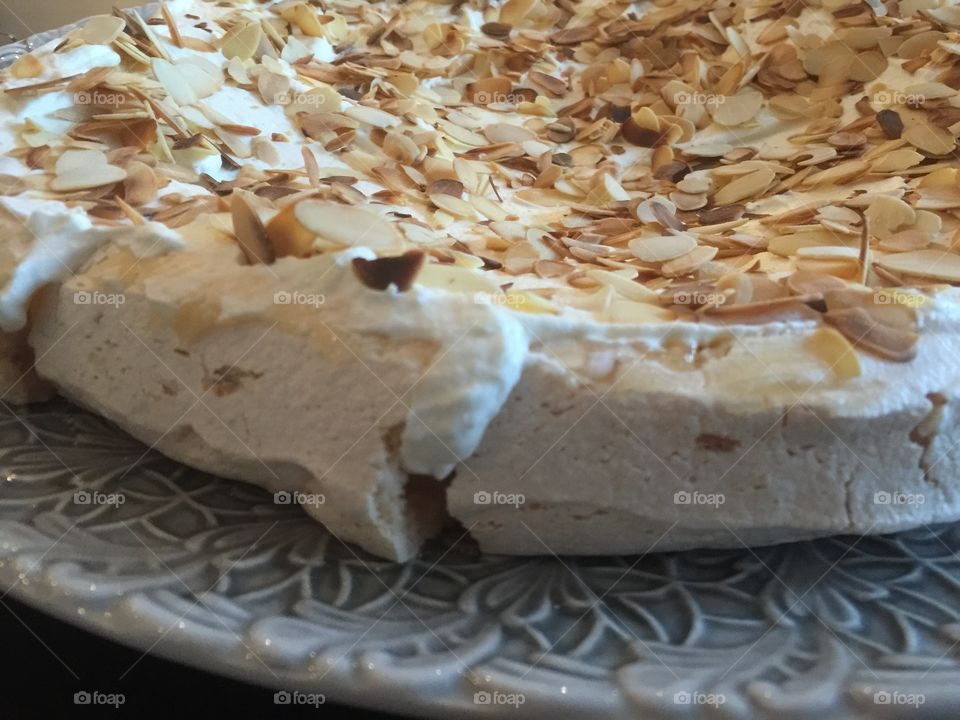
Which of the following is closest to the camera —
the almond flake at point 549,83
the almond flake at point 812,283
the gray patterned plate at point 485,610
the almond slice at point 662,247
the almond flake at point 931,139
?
the gray patterned plate at point 485,610

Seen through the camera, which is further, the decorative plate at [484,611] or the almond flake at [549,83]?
the almond flake at [549,83]

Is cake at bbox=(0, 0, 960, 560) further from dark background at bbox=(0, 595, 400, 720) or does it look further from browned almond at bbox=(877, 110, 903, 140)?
dark background at bbox=(0, 595, 400, 720)

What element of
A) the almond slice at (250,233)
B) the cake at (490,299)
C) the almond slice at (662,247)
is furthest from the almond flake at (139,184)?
the almond slice at (662,247)

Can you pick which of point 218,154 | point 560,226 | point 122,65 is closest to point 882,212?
point 560,226

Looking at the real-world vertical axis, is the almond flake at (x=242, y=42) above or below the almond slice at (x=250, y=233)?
below

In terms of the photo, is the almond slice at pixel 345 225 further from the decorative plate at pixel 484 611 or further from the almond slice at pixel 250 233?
the decorative plate at pixel 484 611

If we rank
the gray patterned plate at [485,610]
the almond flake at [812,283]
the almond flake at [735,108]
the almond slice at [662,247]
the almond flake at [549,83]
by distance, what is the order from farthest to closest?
1. the almond flake at [549,83]
2. the almond flake at [735,108]
3. the almond slice at [662,247]
4. the almond flake at [812,283]
5. the gray patterned plate at [485,610]

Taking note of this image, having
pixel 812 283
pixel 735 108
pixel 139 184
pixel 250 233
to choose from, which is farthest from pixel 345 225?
pixel 735 108
